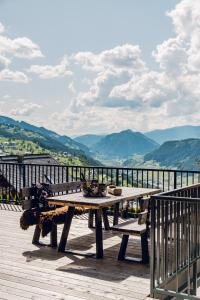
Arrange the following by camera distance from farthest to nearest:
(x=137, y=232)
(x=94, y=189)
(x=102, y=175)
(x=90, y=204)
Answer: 1. (x=102, y=175)
2. (x=94, y=189)
3. (x=90, y=204)
4. (x=137, y=232)

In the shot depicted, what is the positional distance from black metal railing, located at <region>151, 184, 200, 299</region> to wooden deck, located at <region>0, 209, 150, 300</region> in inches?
12.7

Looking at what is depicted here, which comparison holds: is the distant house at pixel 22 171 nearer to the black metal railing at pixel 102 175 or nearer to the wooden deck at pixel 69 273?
the black metal railing at pixel 102 175

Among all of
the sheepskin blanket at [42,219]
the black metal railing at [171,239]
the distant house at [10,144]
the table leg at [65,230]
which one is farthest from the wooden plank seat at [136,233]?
the distant house at [10,144]

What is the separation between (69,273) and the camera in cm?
554

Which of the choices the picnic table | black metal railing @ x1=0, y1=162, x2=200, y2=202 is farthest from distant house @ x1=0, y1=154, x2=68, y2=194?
the picnic table

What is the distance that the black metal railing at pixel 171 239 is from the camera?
451cm

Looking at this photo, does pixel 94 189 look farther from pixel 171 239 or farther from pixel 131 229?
pixel 171 239

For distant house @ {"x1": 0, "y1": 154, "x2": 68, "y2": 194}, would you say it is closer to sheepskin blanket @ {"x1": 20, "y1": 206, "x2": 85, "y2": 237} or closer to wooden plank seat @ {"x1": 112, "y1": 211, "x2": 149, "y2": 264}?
sheepskin blanket @ {"x1": 20, "y1": 206, "x2": 85, "y2": 237}

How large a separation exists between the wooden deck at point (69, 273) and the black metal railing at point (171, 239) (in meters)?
0.32

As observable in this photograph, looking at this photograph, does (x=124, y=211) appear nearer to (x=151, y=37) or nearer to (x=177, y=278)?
(x=177, y=278)

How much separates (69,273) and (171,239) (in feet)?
5.17

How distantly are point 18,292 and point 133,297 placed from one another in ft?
4.15

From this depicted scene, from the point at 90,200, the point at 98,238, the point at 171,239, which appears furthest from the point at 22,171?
the point at 171,239

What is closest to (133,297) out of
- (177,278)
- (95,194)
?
(177,278)
